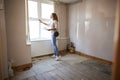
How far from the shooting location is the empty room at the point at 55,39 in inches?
92.9

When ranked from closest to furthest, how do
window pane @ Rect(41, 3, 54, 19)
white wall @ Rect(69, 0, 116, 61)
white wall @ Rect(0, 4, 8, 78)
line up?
white wall @ Rect(0, 4, 8, 78) < white wall @ Rect(69, 0, 116, 61) < window pane @ Rect(41, 3, 54, 19)

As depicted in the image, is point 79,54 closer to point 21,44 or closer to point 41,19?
point 41,19

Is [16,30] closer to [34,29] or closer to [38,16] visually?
[34,29]

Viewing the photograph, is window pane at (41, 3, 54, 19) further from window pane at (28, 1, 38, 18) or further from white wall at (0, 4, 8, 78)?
white wall at (0, 4, 8, 78)

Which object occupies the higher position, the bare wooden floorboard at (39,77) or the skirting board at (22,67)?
the skirting board at (22,67)

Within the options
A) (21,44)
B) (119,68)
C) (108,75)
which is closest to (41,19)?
(21,44)

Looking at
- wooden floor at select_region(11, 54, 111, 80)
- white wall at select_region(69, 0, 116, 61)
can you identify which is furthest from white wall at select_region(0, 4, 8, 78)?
white wall at select_region(69, 0, 116, 61)

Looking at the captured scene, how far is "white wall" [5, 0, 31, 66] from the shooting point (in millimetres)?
2453

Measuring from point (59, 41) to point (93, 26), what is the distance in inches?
62.2

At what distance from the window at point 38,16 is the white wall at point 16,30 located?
91cm

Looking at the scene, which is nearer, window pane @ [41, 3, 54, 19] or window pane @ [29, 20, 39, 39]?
window pane @ [29, 20, 39, 39]

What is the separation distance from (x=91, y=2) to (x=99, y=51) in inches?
69.8

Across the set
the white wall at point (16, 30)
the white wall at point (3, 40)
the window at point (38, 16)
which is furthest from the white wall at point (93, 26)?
the white wall at point (3, 40)

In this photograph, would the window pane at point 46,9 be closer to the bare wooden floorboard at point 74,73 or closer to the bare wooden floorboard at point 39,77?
the bare wooden floorboard at point 74,73
